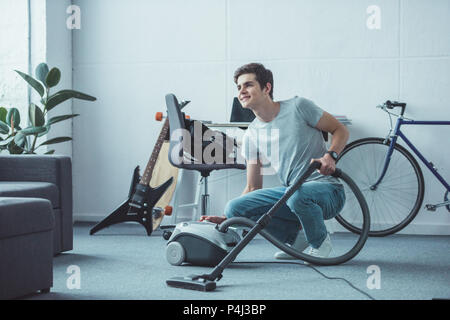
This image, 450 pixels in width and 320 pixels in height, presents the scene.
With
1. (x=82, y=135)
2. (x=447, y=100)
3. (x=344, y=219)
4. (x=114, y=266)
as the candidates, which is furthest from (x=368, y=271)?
(x=82, y=135)

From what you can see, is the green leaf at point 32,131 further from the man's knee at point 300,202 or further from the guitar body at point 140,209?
the man's knee at point 300,202

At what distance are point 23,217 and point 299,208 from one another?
1.16 m

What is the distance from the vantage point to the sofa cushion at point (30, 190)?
2.67m

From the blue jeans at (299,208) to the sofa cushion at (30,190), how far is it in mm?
897

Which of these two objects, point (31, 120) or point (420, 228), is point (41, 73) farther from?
point (420, 228)

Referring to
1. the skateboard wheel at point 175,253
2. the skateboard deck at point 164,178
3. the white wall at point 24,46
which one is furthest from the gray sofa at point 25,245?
the white wall at point 24,46

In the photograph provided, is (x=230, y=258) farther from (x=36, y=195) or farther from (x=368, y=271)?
(x=36, y=195)

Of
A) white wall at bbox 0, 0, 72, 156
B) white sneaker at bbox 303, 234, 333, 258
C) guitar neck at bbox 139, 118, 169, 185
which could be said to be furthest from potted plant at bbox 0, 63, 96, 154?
white sneaker at bbox 303, 234, 333, 258

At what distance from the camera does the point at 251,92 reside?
103 inches

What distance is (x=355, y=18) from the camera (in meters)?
3.94

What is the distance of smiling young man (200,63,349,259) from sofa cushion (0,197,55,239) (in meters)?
0.79

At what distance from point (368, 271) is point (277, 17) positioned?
2.16m

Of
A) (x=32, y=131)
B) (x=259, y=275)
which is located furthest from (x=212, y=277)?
(x=32, y=131)
